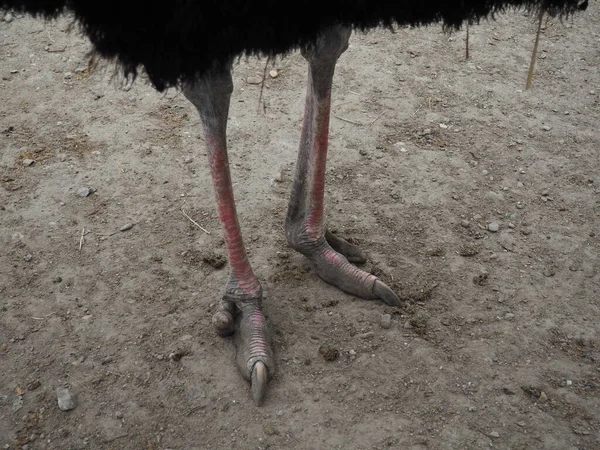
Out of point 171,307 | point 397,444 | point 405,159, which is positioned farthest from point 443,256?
point 171,307

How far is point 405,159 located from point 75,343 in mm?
2334

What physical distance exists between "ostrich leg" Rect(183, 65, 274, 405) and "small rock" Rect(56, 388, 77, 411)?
0.72 meters

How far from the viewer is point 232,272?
3182 millimetres

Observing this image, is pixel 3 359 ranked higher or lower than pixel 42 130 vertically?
lower

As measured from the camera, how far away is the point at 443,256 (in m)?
3.72

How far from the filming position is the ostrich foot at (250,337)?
2955 mm

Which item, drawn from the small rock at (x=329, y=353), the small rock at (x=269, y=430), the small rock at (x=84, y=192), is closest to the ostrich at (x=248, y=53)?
the small rock at (x=269, y=430)

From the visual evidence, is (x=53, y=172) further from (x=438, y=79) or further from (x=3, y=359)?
(x=438, y=79)

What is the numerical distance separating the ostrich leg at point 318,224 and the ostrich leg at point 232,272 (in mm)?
404

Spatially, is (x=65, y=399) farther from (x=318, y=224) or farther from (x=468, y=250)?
(x=468, y=250)

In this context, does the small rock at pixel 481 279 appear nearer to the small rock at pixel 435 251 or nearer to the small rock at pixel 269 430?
the small rock at pixel 435 251

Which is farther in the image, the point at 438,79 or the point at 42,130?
the point at 438,79

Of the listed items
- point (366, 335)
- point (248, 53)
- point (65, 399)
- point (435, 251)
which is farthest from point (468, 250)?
point (65, 399)

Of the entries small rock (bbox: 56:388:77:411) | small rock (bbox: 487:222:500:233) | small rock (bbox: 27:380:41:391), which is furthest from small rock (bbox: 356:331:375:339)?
small rock (bbox: 27:380:41:391)
